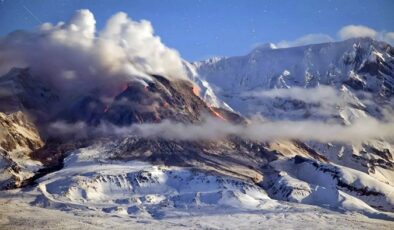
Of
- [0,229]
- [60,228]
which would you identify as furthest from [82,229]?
[0,229]

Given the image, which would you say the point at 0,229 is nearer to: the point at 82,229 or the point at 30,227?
the point at 30,227

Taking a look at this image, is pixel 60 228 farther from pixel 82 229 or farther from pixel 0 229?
pixel 0 229

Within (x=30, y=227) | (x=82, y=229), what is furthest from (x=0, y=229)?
(x=82, y=229)
